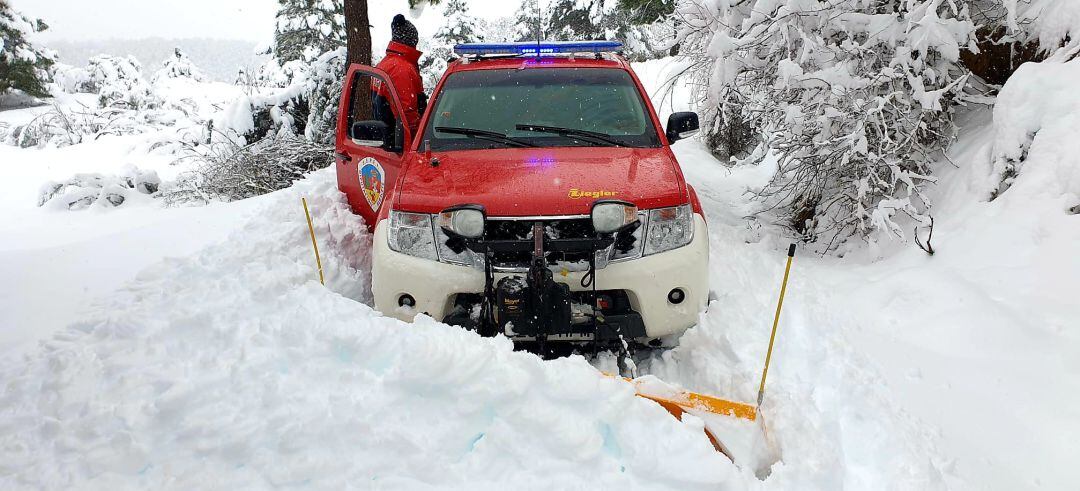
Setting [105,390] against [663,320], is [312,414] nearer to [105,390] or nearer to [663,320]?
[105,390]

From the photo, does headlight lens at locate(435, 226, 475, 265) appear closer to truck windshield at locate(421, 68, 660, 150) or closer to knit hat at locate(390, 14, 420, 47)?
truck windshield at locate(421, 68, 660, 150)

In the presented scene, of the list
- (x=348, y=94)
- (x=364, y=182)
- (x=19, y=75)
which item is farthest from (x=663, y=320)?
(x=19, y=75)

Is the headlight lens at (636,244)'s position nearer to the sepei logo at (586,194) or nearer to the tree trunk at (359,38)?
the sepei logo at (586,194)

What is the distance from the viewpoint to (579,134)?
13.5 ft

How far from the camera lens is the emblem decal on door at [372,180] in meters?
4.88

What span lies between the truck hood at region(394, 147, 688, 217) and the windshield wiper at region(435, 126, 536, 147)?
119 millimetres

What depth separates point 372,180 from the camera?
16.5 feet

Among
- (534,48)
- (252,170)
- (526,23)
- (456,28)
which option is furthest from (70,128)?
(534,48)

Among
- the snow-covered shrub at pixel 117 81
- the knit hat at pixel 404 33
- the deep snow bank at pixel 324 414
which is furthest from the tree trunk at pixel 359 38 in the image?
the snow-covered shrub at pixel 117 81

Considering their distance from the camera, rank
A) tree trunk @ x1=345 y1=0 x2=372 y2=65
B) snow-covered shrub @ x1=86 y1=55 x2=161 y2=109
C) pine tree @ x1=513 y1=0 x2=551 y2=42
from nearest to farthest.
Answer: tree trunk @ x1=345 y1=0 x2=372 y2=65, pine tree @ x1=513 y1=0 x2=551 y2=42, snow-covered shrub @ x1=86 y1=55 x2=161 y2=109

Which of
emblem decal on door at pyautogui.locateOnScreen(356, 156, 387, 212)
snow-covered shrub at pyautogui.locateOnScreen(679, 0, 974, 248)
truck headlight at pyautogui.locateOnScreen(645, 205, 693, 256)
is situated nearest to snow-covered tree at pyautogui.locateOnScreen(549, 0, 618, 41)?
snow-covered shrub at pyautogui.locateOnScreen(679, 0, 974, 248)

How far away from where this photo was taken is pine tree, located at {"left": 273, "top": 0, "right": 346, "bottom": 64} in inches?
724

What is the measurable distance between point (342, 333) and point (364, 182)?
2743 mm

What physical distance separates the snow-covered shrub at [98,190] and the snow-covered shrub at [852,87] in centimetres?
822
